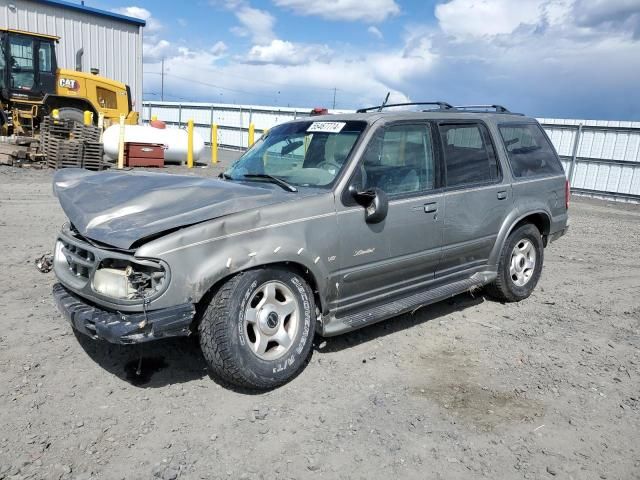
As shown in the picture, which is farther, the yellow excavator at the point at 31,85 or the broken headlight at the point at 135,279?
the yellow excavator at the point at 31,85

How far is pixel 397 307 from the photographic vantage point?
166 inches

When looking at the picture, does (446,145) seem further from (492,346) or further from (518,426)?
(518,426)

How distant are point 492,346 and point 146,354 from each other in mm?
2709

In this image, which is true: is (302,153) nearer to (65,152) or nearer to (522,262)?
(522,262)

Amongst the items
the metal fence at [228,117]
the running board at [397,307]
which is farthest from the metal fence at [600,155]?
the running board at [397,307]

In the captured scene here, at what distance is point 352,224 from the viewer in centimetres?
382

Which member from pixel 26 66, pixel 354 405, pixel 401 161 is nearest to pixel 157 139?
pixel 26 66

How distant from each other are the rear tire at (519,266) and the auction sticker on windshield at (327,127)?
2050mm

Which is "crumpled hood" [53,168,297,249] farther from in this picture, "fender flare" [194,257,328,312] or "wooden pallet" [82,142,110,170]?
"wooden pallet" [82,142,110,170]

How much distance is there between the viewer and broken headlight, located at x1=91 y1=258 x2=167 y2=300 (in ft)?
10.0

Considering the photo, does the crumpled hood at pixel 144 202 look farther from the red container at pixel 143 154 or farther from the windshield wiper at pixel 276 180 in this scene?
the red container at pixel 143 154

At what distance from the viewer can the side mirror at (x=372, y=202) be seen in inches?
149

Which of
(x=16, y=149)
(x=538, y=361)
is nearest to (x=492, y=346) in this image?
(x=538, y=361)

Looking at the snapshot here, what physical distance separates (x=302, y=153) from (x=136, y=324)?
Result: 2042 mm
